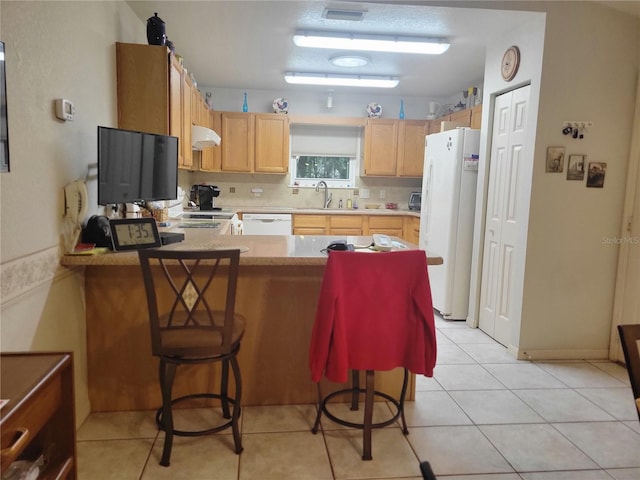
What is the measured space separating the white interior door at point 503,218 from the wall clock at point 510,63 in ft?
0.47

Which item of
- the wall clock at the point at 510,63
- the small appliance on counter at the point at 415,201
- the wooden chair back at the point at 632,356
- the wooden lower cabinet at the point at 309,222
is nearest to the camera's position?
the wooden chair back at the point at 632,356

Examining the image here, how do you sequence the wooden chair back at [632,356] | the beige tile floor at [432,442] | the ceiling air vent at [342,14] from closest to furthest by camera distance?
the wooden chair back at [632,356] → the beige tile floor at [432,442] → the ceiling air vent at [342,14]

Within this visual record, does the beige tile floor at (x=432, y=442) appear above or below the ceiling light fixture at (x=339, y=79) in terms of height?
below

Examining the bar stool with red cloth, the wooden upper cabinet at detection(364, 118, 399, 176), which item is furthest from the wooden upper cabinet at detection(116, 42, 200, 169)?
the wooden upper cabinet at detection(364, 118, 399, 176)

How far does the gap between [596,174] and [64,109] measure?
336 centimetres

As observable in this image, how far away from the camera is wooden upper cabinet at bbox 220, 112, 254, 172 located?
5.50 metres

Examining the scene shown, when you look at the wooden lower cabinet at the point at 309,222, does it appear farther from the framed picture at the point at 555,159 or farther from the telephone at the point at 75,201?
the telephone at the point at 75,201

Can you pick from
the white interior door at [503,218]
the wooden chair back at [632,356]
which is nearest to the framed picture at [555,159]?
the white interior door at [503,218]

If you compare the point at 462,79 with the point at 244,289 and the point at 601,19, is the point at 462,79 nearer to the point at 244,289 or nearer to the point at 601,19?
the point at 601,19

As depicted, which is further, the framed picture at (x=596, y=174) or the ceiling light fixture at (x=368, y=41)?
the ceiling light fixture at (x=368, y=41)

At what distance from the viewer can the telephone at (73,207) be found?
1.99 metres

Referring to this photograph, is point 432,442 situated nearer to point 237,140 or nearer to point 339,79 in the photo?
point 339,79

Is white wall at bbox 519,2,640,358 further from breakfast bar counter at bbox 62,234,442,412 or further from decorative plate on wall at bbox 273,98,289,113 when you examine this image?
decorative plate on wall at bbox 273,98,289,113

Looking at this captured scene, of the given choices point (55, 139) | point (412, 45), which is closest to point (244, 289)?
point (55, 139)
